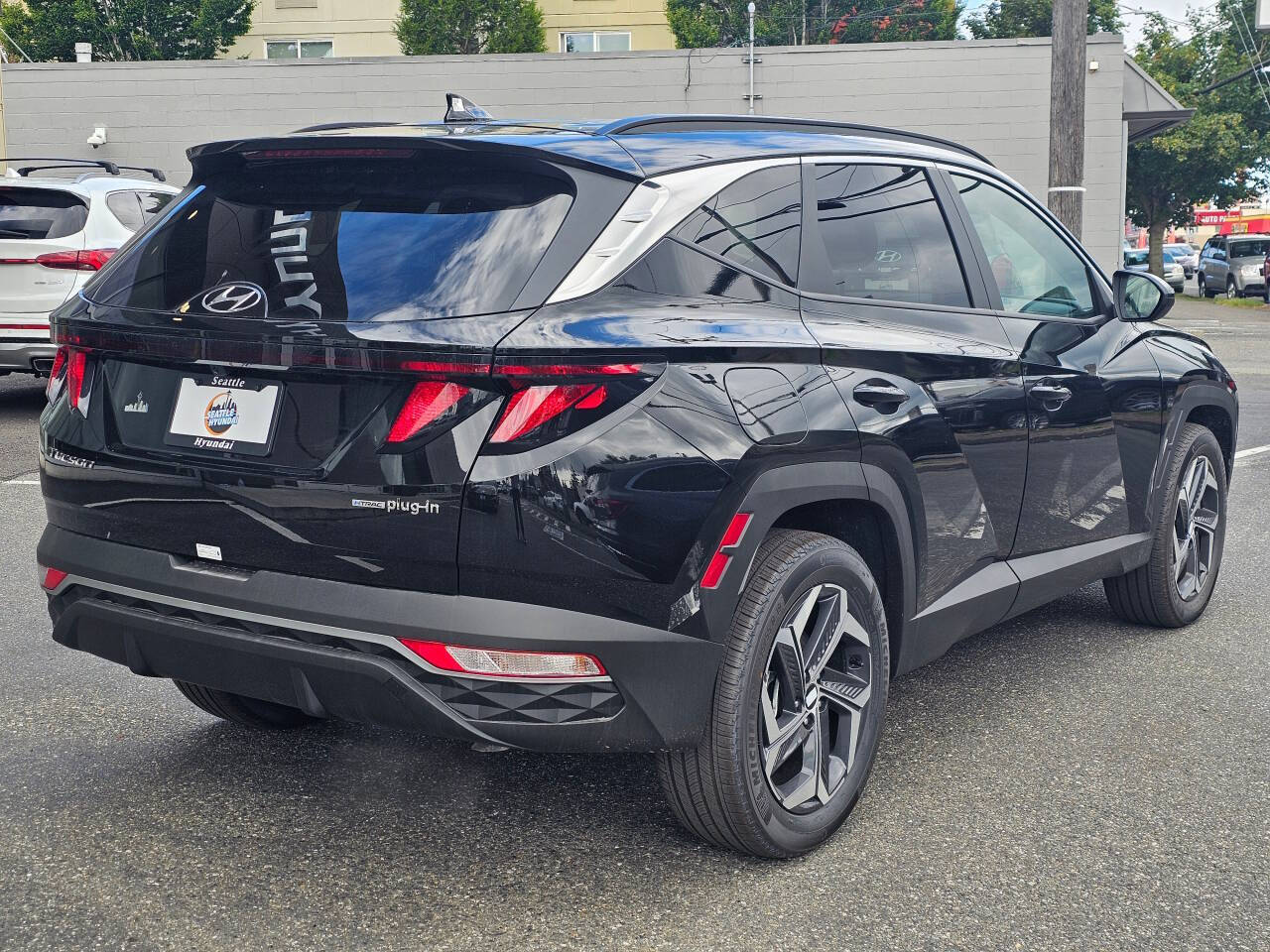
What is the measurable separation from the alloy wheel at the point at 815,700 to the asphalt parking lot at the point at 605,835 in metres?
0.18

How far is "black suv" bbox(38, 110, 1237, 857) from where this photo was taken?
106 inches

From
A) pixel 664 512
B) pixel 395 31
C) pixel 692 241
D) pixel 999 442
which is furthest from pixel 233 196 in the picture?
pixel 395 31

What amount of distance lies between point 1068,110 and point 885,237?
29.8 feet

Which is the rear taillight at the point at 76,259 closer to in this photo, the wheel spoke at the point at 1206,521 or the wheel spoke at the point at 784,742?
the wheel spoke at the point at 1206,521

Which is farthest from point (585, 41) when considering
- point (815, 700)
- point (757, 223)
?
point (815, 700)

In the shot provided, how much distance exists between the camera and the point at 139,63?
23.5m

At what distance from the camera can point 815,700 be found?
10.7 feet

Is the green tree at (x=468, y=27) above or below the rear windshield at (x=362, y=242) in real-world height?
above

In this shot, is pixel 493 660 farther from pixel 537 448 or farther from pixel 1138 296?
pixel 1138 296

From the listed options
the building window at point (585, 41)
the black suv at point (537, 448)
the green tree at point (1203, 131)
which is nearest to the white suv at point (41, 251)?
the black suv at point (537, 448)

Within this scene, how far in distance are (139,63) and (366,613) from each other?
23360 mm

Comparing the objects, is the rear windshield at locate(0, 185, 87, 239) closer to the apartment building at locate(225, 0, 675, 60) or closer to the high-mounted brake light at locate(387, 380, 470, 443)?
the high-mounted brake light at locate(387, 380, 470, 443)

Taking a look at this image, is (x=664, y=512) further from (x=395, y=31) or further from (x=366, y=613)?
(x=395, y=31)

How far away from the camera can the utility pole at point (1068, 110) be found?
11859 mm
